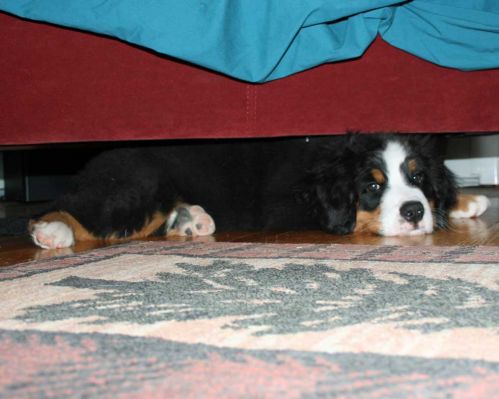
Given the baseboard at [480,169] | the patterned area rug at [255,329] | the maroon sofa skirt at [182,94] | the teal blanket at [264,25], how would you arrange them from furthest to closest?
1. the baseboard at [480,169]
2. the maroon sofa skirt at [182,94]
3. the teal blanket at [264,25]
4. the patterned area rug at [255,329]

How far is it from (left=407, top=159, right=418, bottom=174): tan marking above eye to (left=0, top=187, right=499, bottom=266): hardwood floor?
26 centimetres

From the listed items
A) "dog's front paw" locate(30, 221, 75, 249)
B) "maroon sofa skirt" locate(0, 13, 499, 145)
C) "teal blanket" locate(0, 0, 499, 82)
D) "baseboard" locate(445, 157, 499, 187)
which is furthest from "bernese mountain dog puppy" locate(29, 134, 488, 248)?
"baseboard" locate(445, 157, 499, 187)

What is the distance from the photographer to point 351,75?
2.29 meters

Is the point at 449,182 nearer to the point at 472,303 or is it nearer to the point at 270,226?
the point at 270,226

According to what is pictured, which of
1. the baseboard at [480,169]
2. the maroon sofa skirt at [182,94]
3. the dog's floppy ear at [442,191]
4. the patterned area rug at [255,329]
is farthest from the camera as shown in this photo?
the baseboard at [480,169]

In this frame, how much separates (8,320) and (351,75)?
1.50 metres

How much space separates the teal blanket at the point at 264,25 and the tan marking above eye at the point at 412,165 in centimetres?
55

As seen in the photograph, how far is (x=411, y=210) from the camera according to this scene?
98.5 inches

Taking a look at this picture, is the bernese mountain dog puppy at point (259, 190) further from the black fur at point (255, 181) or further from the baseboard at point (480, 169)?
the baseboard at point (480, 169)

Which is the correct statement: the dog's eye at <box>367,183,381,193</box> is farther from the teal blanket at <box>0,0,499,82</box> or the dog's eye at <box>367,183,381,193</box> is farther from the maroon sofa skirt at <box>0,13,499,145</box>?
the teal blanket at <box>0,0,499,82</box>

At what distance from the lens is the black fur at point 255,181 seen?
2.47 meters

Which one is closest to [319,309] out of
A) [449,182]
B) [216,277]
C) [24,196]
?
[216,277]

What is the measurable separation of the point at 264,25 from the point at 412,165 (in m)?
0.96

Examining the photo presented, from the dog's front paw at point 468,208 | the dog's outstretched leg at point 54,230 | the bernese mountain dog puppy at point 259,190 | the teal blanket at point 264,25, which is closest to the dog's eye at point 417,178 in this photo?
the bernese mountain dog puppy at point 259,190
